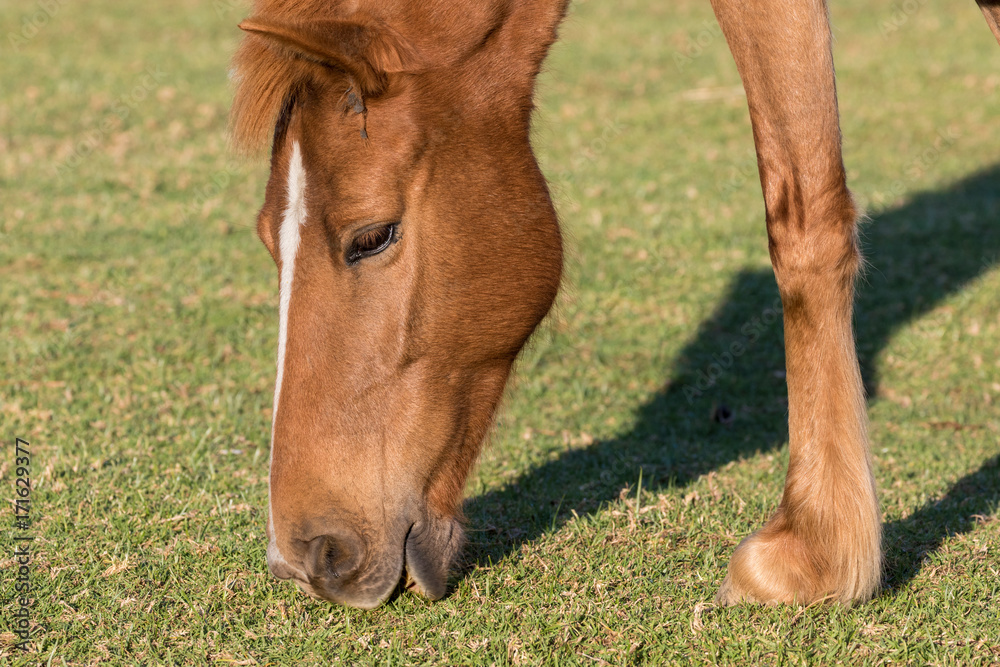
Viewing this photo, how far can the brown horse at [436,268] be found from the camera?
2.54 m

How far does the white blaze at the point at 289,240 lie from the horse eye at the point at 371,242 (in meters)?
0.14

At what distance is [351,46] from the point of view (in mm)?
2451

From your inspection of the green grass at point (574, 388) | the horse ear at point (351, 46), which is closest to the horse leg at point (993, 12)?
the green grass at point (574, 388)

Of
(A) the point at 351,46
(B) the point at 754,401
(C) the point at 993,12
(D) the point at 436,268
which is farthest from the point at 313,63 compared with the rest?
(B) the point at 754,401

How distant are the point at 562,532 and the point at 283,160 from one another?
5.05ft

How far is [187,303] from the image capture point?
5.93m

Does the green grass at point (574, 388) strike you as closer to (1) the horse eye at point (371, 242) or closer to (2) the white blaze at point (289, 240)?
(2) the white blaze at point (289, 240)

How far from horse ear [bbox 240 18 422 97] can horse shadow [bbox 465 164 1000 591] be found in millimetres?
1507

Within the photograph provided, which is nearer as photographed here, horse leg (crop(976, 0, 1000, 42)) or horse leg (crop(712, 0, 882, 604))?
horse leg (crop(712, 0, 882, 604))

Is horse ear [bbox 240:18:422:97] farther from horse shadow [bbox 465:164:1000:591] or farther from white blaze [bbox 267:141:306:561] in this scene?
horse shadow [bbox 465:164:1000:591]

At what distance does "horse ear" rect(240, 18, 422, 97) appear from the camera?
2.31 meters

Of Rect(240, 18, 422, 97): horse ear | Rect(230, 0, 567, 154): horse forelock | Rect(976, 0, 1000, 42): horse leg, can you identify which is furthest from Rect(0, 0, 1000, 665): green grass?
Rect(976, 0, 1000, 42): horse leg

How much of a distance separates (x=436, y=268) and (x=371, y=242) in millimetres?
187

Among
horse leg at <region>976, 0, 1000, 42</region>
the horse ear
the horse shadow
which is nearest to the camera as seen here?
the horse ear
